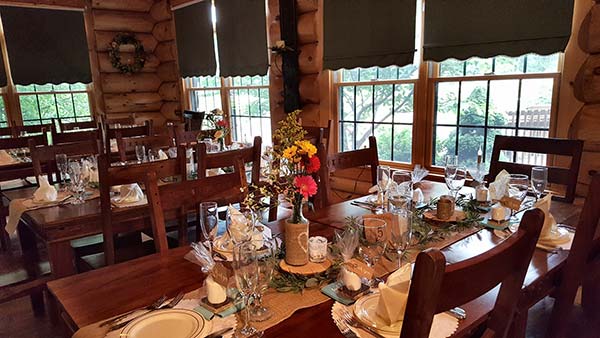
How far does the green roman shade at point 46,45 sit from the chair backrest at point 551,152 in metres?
5.68

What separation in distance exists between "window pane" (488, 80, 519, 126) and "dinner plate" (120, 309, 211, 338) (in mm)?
2723

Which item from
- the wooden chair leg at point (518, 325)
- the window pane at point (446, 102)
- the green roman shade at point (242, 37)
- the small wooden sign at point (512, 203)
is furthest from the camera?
the green roman shade at point (242, 37)

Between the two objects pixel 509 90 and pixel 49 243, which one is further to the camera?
pixel 509 90

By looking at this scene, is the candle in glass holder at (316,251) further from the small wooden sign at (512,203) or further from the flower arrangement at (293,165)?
the small wooden sign at (512,203)

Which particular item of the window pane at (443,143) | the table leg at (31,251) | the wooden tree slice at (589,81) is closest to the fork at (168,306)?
the table leg at (31,251)

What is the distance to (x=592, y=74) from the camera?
2438 mm

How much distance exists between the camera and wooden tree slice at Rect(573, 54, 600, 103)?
7.95ft

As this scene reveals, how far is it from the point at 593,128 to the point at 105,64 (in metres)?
5.91

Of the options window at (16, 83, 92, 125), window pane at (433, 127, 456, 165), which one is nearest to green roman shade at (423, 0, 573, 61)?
window pane at (433, 127, 456, 165)

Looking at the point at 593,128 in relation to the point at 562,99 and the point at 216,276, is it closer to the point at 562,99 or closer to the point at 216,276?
the point at 562,99

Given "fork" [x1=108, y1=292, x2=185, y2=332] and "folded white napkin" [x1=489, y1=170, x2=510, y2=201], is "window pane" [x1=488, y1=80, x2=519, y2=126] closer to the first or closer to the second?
"folded white napkin" [x1=489, y1=170, x2=510, y2=201]

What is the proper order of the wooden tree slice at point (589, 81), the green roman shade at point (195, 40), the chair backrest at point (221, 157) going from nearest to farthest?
the chair backrest at point (221, 157) < the wooden tree slice at point (589, 81) < the green roman shade at point (195, 40)

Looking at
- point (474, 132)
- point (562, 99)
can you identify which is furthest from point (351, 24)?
point (562, 99)

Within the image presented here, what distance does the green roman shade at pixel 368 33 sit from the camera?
3275mm
